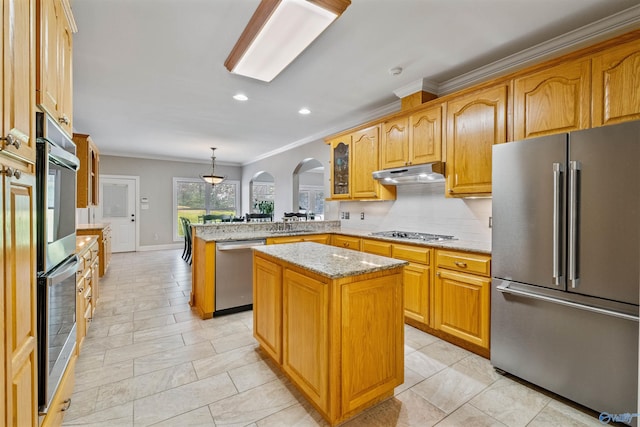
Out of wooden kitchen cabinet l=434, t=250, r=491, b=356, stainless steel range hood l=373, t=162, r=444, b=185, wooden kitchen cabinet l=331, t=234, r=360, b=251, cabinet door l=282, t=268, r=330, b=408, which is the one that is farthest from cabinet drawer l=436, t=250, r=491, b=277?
cabinet door l=282, t=268, r=330, b=408

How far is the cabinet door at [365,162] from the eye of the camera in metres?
3.75

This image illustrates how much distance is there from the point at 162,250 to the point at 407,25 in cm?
772

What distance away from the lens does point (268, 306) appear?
2.24 meters

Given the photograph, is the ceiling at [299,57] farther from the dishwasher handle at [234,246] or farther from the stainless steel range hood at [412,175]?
the dishwasher handle at [234,246]

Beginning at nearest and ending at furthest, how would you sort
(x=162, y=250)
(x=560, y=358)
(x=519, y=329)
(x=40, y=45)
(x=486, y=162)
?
1. (x=40, y=45)
2. (x=560, y=358)
3. (x=519, y=329)
4. (x=486, y=162)
5. (x=162, y=250)

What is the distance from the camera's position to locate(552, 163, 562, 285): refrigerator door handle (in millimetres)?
1867

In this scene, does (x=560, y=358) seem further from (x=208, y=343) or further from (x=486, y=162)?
(x=208, y=343)

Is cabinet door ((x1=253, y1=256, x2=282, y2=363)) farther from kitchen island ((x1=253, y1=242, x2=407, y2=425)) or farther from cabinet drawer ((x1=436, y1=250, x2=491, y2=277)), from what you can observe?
cabinet drawer ((x1=436, y1=250, x2=491, y2=277))

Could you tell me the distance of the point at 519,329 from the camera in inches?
81.7

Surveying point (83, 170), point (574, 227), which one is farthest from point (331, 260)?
point (83, 170)

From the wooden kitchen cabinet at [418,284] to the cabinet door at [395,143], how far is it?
1.04 metres

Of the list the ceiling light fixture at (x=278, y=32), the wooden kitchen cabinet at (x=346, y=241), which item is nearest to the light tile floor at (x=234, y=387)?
the wooden kitchen cabinet at (x=346, y=241)

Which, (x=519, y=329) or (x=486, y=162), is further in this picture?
(x=486, y=162)

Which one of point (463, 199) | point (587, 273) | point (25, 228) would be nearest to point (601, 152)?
point (587, 273)
